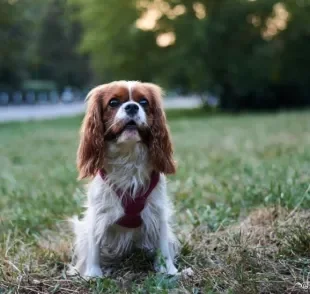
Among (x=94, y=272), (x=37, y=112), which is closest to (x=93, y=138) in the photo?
(x=94, y=272)

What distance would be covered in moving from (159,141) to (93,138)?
1.41ft

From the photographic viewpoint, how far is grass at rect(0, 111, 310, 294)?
3.02m

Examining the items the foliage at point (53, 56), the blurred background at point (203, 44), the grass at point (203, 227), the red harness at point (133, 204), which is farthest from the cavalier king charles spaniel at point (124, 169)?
the foliage at point (53, 56)

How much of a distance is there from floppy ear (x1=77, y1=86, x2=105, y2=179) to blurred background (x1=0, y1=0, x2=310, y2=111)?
733 inches

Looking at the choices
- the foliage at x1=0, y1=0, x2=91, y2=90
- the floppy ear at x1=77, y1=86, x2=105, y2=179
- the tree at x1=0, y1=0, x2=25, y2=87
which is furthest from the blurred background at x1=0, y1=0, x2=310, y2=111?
the floppy ear at x1=77, y1=86, x2=105, y2=179

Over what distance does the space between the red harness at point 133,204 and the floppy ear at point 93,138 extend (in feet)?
0.29

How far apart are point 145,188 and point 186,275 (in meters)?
0.63

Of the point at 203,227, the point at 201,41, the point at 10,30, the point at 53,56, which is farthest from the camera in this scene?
the point at 53,56

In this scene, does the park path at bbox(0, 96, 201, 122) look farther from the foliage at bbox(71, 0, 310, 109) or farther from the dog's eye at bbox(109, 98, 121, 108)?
the dog's eye at bbox(109, 98, 121, 108)

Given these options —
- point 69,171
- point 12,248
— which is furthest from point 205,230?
point 69,171

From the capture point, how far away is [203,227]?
13.7 feet

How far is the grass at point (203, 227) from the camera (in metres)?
3.02

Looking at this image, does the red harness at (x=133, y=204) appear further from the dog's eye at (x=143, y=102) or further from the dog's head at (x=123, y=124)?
Result: the dog's eye at (x=143, y=102)

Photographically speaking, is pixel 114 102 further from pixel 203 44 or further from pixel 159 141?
pixel 203 44
